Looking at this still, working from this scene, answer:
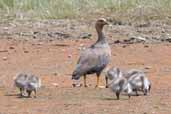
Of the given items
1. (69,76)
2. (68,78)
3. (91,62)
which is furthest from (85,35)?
(91,62)

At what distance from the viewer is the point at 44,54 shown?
66.7ft

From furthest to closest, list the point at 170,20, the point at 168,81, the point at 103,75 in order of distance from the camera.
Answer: the point at 170,20
the point at 103,75
the point at 168,81

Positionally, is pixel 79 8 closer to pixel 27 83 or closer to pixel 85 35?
pixel 85 35

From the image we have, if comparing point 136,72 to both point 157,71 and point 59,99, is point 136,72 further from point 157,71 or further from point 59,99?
point 157,71

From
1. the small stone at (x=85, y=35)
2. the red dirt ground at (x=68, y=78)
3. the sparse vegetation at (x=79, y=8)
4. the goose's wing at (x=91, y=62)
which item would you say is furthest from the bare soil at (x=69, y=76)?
the sparse vegetation at (x=79, y=8)

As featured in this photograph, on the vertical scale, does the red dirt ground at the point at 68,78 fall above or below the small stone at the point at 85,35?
below

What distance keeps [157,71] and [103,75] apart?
1.09 metres

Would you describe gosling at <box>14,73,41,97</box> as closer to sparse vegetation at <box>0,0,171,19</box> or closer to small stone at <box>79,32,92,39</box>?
small stone at <box>79,32,92,39</box>

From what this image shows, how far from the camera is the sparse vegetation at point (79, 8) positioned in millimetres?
24344

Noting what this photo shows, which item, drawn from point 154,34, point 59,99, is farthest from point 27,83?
point 154,34

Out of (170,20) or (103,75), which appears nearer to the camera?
(103,75)

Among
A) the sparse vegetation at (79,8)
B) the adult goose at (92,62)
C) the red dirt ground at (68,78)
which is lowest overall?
the red dirt ground at (68,78)

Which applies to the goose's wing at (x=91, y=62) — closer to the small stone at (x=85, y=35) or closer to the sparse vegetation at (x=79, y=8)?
A: the small stone at (x=85, y=35)

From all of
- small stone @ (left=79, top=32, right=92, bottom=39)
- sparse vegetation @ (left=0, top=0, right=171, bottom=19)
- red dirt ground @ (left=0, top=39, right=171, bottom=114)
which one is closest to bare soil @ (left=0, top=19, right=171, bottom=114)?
red dirt ground @ (left=0, top=39, right=171, bottom=114)
